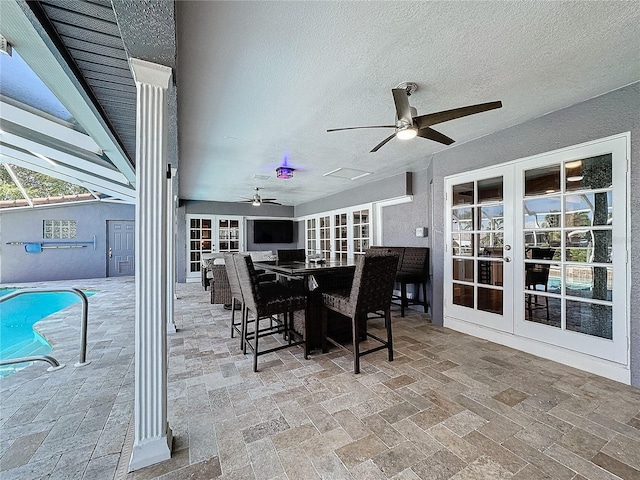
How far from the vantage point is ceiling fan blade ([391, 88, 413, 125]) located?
1866 mm

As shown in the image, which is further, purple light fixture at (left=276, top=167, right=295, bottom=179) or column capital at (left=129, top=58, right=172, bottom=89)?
purple light fixture at (left=276, top=167, right=295, bottom=179)

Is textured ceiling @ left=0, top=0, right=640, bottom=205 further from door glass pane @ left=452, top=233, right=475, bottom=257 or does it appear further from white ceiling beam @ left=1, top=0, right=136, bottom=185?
door glass pane @ left=452, top=233, right=475, bottom=257

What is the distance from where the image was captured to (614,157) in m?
2.34

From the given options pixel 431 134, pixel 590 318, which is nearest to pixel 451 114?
pixel 431 134

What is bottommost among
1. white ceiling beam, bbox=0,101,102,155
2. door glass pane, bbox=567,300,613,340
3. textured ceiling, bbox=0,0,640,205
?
door glass pane, bbox=567,300,613,340

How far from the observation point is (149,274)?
1.45 meters

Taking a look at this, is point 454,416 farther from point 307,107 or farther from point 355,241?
point 355,241


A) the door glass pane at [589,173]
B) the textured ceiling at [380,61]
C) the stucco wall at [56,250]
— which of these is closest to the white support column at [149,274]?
the textured ceiling at [380,61]

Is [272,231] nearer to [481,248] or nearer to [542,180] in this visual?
[481,248]

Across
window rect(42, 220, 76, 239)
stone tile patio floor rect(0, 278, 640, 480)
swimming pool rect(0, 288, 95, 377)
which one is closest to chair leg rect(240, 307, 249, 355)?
stone tile patio floor rect(0, 278, 640, 480)

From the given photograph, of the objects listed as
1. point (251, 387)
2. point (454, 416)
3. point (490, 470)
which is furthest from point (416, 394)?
point (251, 387)

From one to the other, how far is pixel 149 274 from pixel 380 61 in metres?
2.04

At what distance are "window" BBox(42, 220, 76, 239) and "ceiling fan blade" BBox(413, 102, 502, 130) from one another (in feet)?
35.4

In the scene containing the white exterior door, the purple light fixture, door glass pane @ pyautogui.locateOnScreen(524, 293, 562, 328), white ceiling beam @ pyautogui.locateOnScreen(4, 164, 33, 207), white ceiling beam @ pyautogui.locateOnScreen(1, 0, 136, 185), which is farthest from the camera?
white ceiling beam @ pyautogui.locateOnScreen(4, 164, 33, 207)
